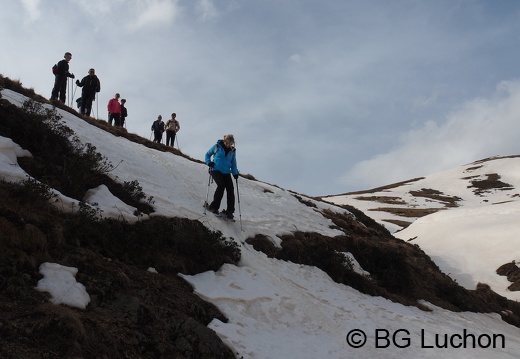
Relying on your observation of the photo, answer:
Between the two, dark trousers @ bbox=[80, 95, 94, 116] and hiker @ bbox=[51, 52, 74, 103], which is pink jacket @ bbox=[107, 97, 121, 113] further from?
hiker @ bbox=[51, 52, 74, 103]

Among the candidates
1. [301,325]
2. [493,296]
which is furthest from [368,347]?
[493,296]

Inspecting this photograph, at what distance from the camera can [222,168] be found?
12.5 metres

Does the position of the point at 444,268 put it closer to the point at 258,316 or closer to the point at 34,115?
the point at 258,316

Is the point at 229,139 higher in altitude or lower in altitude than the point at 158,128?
lower

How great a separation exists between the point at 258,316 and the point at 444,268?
1725cm

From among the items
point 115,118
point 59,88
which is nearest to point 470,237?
point 115,118

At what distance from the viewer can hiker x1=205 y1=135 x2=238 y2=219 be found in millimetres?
12336

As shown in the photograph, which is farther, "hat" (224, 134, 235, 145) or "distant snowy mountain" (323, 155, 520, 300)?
"distant snowy mountain" (323, 155, 520, 300)

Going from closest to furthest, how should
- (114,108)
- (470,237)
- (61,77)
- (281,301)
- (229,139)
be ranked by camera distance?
(281,301), (229,139), (61,77), (114,108), (470,237)

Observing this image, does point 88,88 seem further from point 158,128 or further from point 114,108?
point 158,128

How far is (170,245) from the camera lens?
895 cm

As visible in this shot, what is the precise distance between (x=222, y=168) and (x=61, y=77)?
433 inches

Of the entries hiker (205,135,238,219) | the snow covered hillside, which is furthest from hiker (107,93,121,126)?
hiker (205,135,238,219)

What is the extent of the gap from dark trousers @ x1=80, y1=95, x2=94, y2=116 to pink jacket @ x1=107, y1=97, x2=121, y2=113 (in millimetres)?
2742
